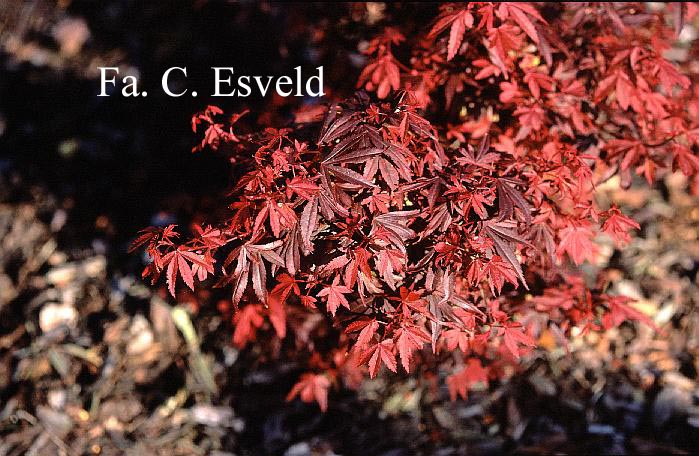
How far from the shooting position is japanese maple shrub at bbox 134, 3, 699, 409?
1.71 metres

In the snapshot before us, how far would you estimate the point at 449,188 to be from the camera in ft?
5.74

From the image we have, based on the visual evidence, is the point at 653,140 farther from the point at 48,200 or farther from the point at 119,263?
the point at 48,200

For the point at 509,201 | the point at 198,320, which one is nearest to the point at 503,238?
the point at 509,201

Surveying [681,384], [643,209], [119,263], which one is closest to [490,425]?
[681,384]

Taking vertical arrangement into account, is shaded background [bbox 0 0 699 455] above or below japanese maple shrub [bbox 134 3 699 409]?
below

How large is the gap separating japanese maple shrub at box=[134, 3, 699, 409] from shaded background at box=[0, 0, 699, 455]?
35 centimetres

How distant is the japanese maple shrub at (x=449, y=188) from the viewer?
1705 mm

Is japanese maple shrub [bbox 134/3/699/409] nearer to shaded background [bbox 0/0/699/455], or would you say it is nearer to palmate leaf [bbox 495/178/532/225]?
palmate leaf [bbox 495/178/532/225]

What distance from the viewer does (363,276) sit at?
5.81 feet

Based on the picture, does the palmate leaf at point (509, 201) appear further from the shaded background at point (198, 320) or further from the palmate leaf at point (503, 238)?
the shaded background at point (198, 320)

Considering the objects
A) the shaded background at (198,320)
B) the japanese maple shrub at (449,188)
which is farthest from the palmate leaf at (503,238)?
the shaded background at (198,320)

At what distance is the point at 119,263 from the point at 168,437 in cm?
109

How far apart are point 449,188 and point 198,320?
1921mm

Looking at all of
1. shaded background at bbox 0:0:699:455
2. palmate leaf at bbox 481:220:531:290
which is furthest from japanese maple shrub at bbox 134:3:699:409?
shaded background at bbox 0:0:699:455
